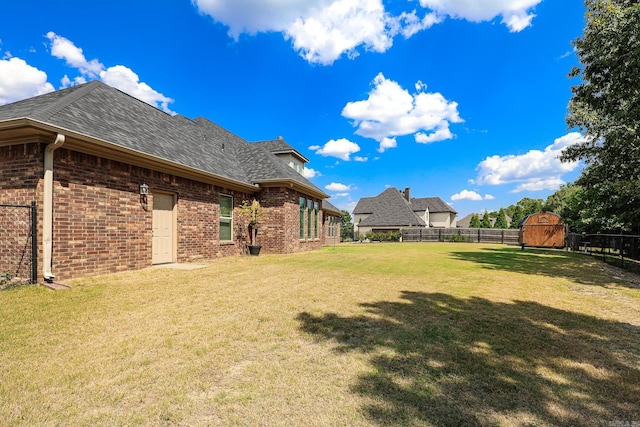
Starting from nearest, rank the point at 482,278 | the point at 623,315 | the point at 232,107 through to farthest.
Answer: the point at 623,315 < the point at 482,278 < the point at 232,107

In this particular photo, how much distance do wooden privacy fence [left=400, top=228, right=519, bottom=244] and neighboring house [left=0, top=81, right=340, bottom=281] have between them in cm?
2321

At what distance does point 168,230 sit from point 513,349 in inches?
390

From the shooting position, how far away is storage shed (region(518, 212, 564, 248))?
945 inches

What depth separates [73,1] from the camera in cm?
993

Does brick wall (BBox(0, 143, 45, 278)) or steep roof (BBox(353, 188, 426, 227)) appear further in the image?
steep roof (BBox(353, 188, 426, 227))

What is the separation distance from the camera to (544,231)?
24422 millimetres

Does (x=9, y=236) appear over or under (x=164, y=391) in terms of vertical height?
over

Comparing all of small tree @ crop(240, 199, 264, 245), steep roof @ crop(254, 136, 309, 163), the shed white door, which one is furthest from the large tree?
steep roof @ crop(254, 136, 309, 163)

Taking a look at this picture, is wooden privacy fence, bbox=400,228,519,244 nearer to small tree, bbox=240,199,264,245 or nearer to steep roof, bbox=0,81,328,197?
steep roof, bbox=0,81,328,197

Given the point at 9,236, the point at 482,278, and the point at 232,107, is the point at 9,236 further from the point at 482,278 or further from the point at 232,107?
the point at 232,107

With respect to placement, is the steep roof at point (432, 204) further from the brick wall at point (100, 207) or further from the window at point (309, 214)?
the brick wall at point (100, 207)

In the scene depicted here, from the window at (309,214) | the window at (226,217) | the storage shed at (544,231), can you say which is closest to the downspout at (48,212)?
the window at (226,217)

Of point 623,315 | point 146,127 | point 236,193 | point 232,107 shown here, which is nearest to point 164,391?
point 623,315

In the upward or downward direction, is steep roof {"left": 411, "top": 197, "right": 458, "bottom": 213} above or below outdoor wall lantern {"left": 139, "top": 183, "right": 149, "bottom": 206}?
above
